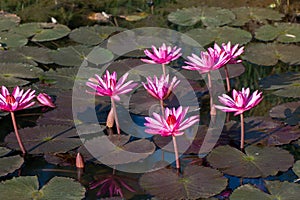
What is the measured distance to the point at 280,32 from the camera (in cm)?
501

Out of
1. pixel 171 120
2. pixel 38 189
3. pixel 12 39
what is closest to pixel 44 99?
pixel 38 189

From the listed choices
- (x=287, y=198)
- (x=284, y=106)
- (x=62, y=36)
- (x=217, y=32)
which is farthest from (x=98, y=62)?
(x=287, y=198)

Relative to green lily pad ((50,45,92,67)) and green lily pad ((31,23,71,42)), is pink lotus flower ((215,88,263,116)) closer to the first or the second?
green lily pad ((50,45,92,67))

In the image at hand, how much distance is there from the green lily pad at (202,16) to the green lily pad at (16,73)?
5.26 feet

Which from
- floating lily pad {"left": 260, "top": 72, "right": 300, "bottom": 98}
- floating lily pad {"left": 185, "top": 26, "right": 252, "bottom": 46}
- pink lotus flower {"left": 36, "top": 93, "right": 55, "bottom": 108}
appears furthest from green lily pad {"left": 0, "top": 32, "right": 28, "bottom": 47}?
floating lily pad {"left": 260, "top": 72, "right": 300, "bottom": 98}

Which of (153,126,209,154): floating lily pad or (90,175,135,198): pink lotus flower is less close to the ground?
(153,126,209,154): floating lily pad

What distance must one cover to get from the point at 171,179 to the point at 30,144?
88 cm

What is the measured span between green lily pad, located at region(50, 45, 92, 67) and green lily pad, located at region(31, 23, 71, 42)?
0.36 metres

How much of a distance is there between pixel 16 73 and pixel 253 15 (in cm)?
231

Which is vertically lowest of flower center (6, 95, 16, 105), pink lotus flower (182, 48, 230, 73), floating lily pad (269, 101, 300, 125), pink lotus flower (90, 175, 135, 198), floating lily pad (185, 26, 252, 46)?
pink lotus flower (90, 175, 135, 198)

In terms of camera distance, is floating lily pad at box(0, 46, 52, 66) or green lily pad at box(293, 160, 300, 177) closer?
green lily pad at box(293, 160, 300, 177)

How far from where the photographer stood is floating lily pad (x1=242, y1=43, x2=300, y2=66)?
4.50 m

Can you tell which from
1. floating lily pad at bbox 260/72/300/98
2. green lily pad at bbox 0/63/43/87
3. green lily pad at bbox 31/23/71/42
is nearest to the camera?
floating lily pad at bbox 260/72/300/98

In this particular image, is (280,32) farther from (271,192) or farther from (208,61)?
(271,192)
